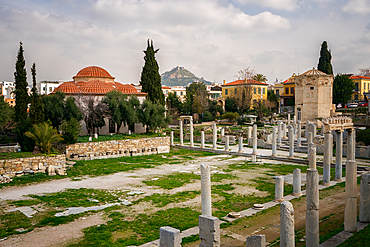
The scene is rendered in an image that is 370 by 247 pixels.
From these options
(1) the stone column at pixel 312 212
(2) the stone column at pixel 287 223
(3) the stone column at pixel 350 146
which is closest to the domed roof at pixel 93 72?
(3) the stone column at pixel 350 146

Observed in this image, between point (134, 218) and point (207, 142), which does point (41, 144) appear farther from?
point (207, 142)

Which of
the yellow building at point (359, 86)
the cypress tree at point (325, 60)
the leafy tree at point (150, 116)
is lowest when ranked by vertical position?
the leafy tree at point (150, 116)

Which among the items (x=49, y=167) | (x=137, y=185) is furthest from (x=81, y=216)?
(x=49, y=167)

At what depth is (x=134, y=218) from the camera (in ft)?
31.0

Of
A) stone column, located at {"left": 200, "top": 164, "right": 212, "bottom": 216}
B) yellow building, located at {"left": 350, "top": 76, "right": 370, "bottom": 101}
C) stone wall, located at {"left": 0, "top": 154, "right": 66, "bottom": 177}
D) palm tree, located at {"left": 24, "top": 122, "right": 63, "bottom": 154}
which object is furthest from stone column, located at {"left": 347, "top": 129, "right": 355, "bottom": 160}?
yellow building, located at {"left": 350, "top": 76, "right": 370, "bottom": 101}

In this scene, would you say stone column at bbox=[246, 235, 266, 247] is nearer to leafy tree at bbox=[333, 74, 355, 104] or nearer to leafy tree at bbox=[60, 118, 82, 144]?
leafy tree at bbox=[60, 118, 82, 144]

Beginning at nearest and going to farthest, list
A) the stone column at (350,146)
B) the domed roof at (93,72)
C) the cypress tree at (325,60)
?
the stone column at (350,146)
the domed roof at (93,72)
the cypress tree at (325,60)

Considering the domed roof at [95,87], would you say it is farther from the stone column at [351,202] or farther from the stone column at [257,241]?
the stone column at [257,241]

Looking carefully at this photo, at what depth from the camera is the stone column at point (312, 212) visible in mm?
6648

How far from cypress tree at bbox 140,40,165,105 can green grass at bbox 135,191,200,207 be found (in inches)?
994

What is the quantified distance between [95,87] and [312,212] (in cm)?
2845

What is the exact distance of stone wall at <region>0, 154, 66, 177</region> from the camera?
14.9 meters

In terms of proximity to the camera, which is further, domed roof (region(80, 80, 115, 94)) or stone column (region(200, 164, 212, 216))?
domed roof (region(80, 80, 115, 94))

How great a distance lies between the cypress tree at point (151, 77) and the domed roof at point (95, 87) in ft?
16.8
